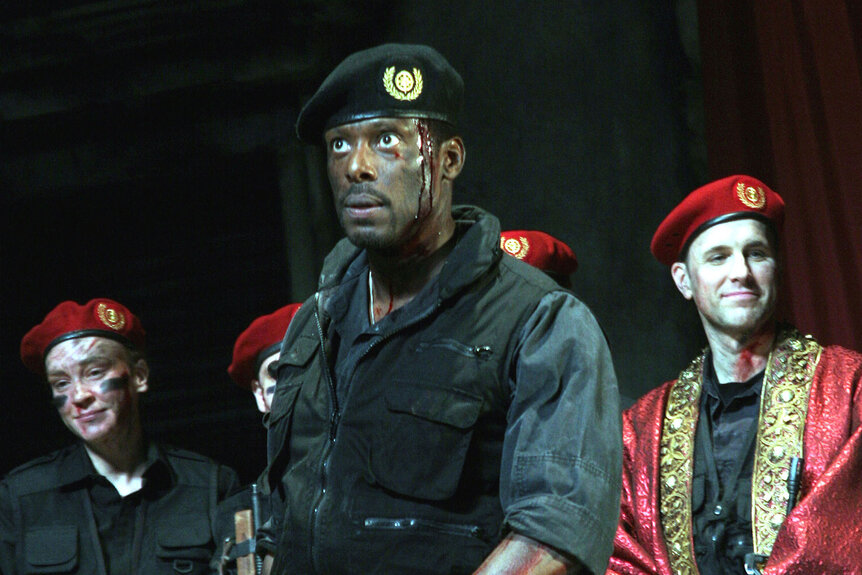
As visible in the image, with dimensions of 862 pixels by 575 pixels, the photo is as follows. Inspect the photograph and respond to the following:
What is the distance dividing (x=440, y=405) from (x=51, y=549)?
2.41 m

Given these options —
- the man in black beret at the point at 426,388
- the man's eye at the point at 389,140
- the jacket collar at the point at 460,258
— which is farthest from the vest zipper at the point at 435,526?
the man's eye at the point at 389,140

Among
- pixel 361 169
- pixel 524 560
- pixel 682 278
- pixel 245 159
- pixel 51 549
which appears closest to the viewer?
pixel 524 560

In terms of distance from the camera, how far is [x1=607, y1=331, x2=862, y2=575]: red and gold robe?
10.4ft

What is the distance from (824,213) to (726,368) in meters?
1.00

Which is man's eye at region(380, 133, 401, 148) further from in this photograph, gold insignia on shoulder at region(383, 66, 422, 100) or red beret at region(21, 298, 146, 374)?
red beret at region(21, 298, 146, 374)

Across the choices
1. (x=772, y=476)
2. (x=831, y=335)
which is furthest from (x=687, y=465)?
(x=831, y=335)

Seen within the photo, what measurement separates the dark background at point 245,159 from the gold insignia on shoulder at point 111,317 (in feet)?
3.88

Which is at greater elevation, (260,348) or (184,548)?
(260,348)

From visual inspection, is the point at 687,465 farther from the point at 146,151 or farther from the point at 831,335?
the point at 146,151

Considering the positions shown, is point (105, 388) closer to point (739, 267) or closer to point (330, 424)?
point (739, 267)

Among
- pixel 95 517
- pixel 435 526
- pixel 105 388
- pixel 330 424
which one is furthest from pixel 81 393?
pixel 435 526

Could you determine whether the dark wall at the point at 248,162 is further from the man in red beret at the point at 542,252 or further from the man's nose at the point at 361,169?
the man's nose at the point at 361,169

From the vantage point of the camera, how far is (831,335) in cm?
435

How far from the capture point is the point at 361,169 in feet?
7.11
